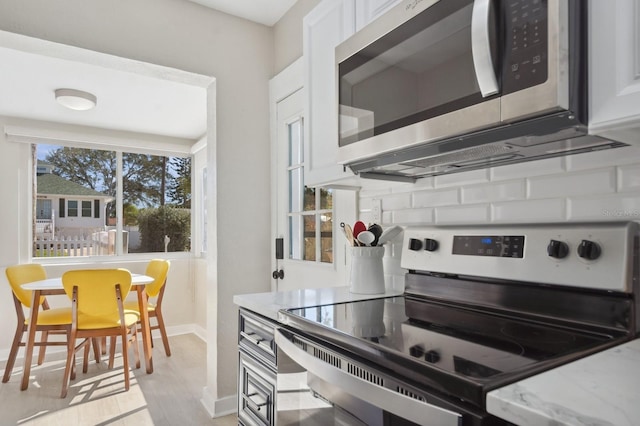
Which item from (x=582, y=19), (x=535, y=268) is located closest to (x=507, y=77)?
(x=582, y=19)

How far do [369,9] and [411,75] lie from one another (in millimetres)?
406

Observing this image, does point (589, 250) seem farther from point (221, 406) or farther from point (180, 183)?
point (180, 183)

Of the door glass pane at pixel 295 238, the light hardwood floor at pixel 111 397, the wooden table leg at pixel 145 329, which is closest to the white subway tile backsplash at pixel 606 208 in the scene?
the door glass pane at pixel 295 238

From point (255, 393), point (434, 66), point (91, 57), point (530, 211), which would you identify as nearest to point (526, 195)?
point (530, 211)

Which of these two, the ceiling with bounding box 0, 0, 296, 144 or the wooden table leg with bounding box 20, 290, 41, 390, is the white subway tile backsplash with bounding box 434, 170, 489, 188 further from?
the wooden table leg with bounding box 20, 290, 41, 390

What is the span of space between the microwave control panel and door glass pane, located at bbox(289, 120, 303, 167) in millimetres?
1671

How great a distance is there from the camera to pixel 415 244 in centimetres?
147

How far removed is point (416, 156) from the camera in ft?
3.86

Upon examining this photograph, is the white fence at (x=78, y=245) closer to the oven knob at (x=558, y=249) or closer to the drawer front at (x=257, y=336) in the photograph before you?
the drawer front at (x=257, y=336)

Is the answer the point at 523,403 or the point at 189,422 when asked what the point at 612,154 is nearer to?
the point at 523,403

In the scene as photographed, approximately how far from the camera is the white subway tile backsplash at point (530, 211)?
112cm

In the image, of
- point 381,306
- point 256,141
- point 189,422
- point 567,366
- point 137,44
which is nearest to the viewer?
point 567,366

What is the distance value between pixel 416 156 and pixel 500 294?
48 cm

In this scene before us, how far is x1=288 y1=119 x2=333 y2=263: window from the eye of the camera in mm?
2190
